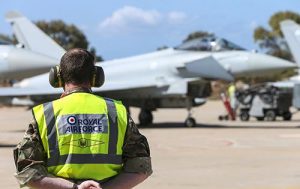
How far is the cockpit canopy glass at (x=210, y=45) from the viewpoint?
21656 mm

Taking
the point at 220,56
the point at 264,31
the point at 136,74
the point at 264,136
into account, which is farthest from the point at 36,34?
the point at 264,31

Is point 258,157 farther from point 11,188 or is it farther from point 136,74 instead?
point 136,74

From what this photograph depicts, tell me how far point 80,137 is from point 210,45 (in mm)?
19103

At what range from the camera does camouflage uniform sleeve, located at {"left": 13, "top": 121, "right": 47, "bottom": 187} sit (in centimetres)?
295

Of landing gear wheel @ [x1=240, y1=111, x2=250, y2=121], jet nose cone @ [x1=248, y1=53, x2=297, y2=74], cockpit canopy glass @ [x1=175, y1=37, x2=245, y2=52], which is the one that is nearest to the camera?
jet nose cone @ [x1=248, y1=53, x2=297, y2=74]

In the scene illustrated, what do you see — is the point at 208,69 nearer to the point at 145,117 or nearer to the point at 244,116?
the point at 145,117

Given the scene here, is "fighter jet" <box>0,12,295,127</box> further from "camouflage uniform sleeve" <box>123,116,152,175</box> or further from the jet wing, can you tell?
"camouflage uniform sleeve" <box>123,116,152,175</box>

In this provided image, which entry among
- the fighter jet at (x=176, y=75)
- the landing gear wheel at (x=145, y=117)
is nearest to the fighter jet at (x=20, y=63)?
the fighter jet at (x=176, y=75)

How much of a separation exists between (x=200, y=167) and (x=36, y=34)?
12508 millimetres

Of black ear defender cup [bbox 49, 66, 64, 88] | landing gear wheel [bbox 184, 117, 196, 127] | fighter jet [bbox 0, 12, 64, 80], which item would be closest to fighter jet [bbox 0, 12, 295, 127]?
landing gear wheel [bbox 184, 117, 196, 127]

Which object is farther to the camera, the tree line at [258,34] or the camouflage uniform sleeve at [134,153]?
the tree line at [258,34]

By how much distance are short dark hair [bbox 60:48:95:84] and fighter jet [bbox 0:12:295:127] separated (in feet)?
56.6

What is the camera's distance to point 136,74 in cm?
2256

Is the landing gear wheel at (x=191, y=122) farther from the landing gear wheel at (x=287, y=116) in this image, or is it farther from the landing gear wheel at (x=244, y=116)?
the landing gear wheel at (x=287, y=116)
